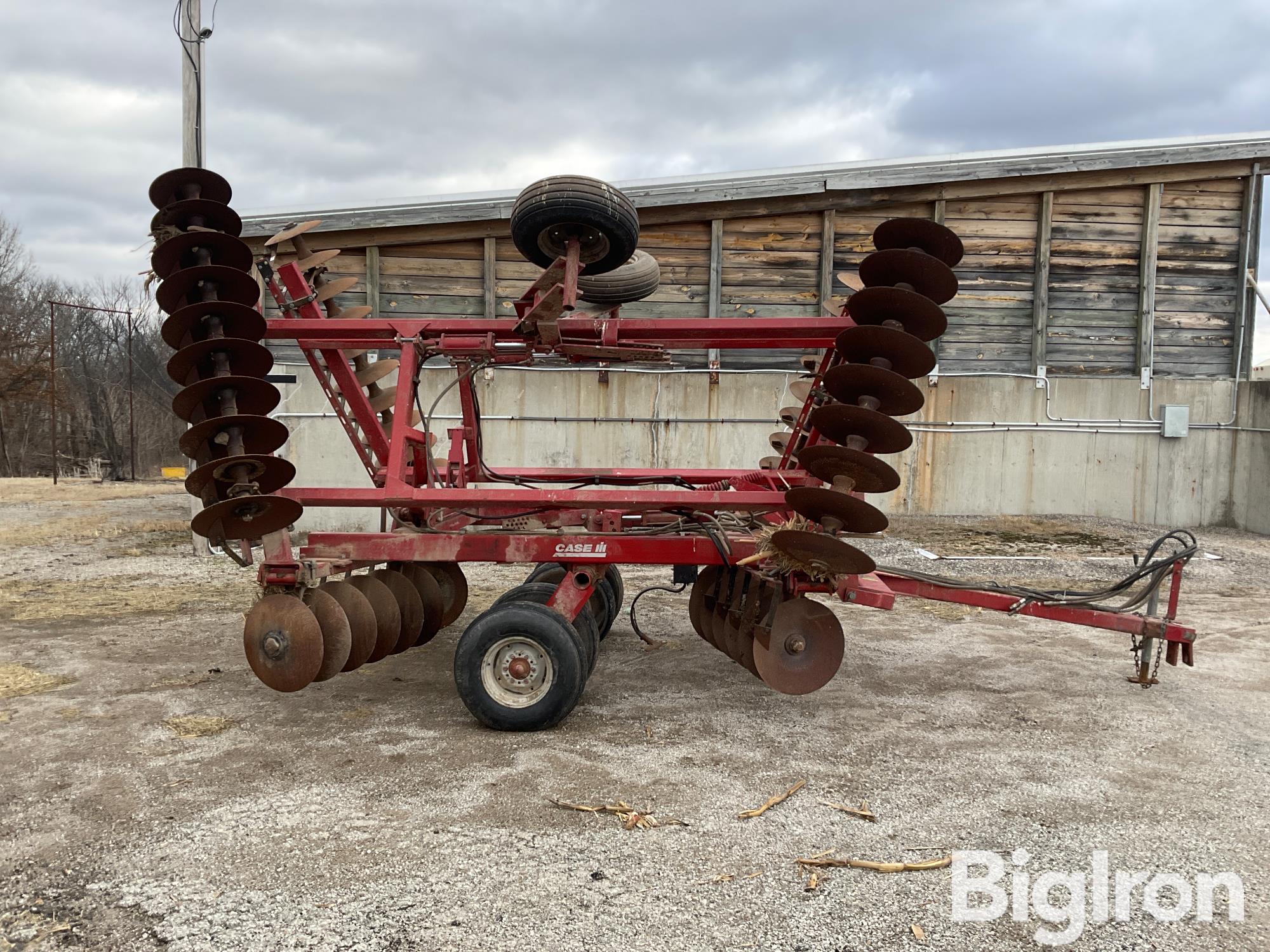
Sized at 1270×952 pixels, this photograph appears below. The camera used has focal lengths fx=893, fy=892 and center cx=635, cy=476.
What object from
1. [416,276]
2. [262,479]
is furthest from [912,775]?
[416,276]

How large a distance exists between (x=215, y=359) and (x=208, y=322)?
0.58ft

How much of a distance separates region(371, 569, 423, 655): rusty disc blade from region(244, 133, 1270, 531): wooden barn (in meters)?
6.08

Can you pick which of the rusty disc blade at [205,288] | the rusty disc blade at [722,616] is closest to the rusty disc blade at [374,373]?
the rusty disc blade at [205,288]

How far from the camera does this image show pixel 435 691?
508 cm

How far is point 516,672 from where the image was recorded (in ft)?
14.0

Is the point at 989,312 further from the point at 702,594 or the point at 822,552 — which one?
the point at 822,552

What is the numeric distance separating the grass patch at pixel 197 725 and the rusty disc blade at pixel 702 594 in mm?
2712

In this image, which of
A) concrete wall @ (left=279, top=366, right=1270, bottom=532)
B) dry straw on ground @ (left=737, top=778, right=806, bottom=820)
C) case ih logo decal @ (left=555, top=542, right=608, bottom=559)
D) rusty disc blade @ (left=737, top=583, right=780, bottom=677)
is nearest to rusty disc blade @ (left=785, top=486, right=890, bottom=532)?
rusty disc blade @ (left=737, top=583, right=780, bottom=677)

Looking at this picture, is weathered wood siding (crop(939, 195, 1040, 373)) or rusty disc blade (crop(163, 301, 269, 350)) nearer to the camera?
rusty disc blade (crop(163, 301, 269, 350))

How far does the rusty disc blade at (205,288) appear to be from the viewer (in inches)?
163

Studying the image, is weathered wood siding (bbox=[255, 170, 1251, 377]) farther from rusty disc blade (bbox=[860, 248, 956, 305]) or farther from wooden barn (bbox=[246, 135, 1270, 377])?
rusty disc blade (bbox=[860, 248, 956, 305])

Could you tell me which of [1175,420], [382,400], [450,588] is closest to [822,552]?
[450,588]

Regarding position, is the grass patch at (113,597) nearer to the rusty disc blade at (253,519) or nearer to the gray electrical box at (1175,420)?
the rusty disc blade at (253,519)

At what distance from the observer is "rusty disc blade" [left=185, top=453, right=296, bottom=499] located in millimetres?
4043
